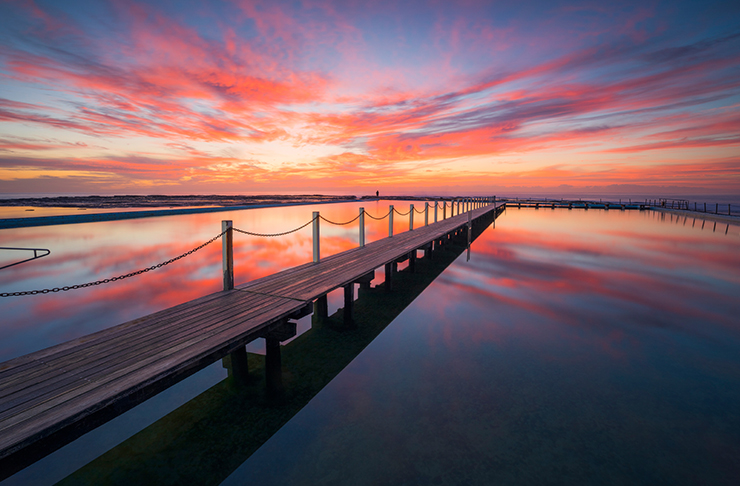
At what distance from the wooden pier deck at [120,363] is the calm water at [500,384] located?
4.17 feet

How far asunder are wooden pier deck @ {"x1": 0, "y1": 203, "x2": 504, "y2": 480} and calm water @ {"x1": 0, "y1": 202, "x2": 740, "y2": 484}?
1.27 m

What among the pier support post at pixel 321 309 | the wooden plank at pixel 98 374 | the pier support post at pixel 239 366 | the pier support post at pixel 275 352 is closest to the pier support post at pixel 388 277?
the pier support post at pixel 321 309

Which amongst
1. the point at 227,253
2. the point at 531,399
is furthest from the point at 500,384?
the point at 227,253

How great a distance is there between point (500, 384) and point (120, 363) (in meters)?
5.31

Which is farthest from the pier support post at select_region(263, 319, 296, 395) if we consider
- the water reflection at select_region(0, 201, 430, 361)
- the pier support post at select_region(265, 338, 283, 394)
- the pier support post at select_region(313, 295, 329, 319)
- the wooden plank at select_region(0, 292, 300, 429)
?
the water reflection at select_region(0, 201, 430, 361)

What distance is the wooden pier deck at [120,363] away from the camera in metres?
2.57

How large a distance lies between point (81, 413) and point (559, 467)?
15.7ft

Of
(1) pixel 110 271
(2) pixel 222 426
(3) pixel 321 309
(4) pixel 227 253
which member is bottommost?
(2) pixel 222 426

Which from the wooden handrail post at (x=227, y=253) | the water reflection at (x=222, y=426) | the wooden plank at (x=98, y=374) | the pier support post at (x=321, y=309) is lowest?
the water reflection at (x=222, y=426)

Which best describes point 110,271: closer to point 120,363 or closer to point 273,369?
point 273,369

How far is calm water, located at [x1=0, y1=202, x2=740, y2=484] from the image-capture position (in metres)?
3.77

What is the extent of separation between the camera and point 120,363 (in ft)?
11.4

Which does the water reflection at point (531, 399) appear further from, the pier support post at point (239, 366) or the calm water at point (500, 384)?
the pier support post at point (239, 366)

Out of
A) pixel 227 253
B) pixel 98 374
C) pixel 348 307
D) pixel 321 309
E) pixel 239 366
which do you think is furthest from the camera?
pixel 321 309
